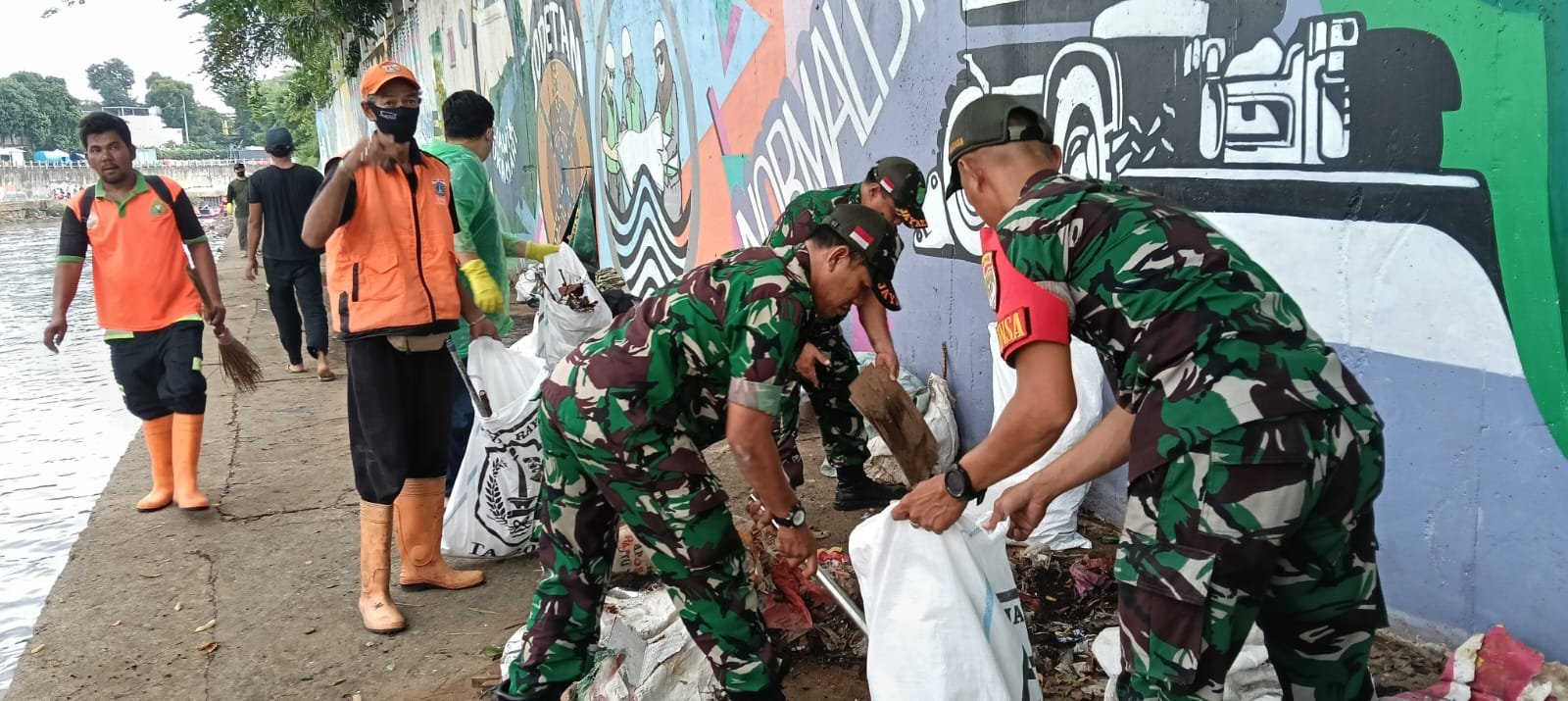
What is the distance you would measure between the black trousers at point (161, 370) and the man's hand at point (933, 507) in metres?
3.94

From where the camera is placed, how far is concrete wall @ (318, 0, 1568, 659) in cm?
269

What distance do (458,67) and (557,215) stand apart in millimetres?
4969

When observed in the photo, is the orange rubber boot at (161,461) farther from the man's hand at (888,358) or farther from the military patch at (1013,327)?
the military patch at (1013,327)

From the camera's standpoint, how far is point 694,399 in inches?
105

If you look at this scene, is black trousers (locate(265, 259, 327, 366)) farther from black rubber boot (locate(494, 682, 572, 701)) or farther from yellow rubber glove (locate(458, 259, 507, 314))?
black rubber boot (locate(494, 682, 572, 701))

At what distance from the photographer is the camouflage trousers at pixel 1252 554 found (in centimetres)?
183

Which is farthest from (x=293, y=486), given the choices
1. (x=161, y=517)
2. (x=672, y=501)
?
(x=672, y=501)

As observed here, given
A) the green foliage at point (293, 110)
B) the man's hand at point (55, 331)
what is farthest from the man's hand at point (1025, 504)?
the green foliage at point (293, 110)

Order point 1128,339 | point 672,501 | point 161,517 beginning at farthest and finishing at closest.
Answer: point 161,517 < point 672,501 < point 1128,339

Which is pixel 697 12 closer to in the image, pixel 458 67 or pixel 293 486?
pixel 293 486

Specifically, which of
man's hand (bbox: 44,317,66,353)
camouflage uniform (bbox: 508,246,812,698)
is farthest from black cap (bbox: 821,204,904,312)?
man's hand (bbox: 44,317,66,353)

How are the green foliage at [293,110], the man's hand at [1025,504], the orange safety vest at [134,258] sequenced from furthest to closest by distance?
1. the green foliage at [293,110]
2. the orange safety vest at [134,258]
3. the man's hand at [1025,504]

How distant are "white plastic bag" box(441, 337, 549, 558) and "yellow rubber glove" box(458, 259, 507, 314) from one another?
0.15 m

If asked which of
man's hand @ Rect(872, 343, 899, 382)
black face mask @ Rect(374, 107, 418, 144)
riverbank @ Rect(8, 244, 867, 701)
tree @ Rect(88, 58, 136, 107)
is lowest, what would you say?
riverbank @ Rect(8, 244, 867, 701)
